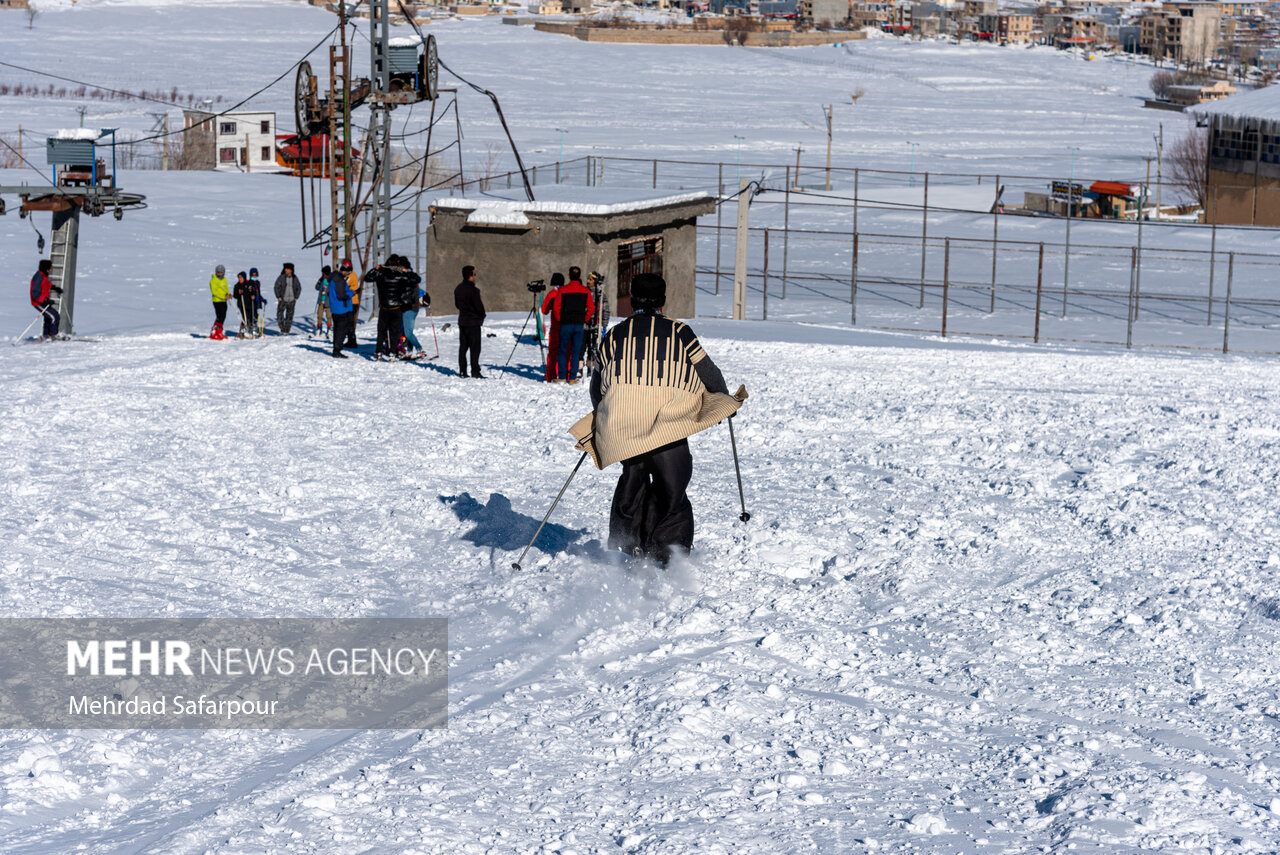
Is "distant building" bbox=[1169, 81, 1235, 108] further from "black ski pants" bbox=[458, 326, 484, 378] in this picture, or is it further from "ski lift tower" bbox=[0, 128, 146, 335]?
"black ski pants" bbox=[458, 326, 484, 378]

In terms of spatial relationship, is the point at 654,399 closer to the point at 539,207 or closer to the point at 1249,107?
the point at 539,207

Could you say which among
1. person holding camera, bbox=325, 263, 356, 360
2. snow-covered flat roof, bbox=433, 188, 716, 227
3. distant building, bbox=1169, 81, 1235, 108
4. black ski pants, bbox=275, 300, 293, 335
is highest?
distant building, bbox=1169, 81, 1235, 108

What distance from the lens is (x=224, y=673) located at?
625cm

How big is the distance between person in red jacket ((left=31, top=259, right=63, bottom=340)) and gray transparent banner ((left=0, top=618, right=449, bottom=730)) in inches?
529

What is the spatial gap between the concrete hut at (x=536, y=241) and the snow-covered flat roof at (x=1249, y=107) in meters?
35.3

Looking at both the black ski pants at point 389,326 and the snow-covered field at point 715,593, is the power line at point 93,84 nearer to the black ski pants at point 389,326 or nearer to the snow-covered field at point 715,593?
the black ski pants at point 389,326

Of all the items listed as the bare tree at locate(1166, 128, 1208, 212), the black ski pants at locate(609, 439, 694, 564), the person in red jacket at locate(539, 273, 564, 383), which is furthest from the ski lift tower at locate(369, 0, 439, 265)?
the bare tree at locate(1166, 128, 1208, 212)

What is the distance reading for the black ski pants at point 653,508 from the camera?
754 centimetres

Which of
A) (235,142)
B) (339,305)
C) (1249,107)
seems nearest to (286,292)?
(339,305)

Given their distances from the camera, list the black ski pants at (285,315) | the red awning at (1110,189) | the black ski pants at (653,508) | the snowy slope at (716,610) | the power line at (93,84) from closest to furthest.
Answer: the snowy slope at (716,610) < the black ski pants at (653,508) < the black ski pants at (285,315) < the red awning at (1110,189) < the power line at (93,84)

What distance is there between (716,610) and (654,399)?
122 cm

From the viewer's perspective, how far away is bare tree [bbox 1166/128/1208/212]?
57.2m

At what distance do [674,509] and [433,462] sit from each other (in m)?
3.91

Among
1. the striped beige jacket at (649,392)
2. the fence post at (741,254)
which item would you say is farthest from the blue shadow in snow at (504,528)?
the fence post at (741,254)
